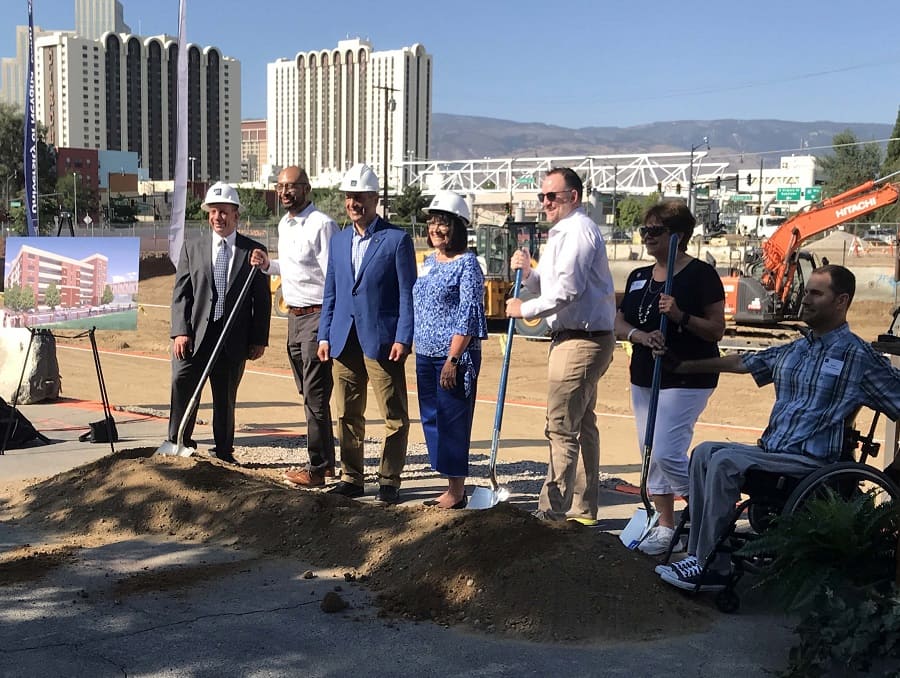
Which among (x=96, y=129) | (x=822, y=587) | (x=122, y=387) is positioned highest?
(x=96, y=129)

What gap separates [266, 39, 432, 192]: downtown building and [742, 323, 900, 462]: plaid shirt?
166986 mm

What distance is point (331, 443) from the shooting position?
6.78 m

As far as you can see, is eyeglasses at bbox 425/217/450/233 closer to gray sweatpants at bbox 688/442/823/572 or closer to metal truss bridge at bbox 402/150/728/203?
gray sweatpants at bbox 688/442/823/572

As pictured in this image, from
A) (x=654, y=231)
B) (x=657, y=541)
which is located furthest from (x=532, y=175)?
(x=657, y=541)

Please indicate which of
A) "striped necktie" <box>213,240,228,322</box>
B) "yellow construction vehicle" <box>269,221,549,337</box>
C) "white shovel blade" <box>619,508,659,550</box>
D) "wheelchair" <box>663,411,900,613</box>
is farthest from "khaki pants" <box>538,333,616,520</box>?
"yellow construction vehicle" <box>269,221,549,337</box>

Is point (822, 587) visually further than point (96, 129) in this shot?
No

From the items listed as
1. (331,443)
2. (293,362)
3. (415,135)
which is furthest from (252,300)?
(415,135)

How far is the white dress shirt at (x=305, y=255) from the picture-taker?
6777mm

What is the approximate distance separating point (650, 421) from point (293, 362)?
2.88 m

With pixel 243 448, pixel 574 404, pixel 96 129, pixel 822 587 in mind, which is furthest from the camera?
pixel 96 129

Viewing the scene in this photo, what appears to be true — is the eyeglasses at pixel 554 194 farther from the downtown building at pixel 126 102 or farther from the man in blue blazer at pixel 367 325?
the downtown building at pixel 126 102

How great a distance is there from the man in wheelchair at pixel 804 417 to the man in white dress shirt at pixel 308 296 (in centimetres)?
297

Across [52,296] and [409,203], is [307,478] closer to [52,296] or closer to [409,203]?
[52,296]

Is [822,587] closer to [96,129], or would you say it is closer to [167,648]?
[167,648]
